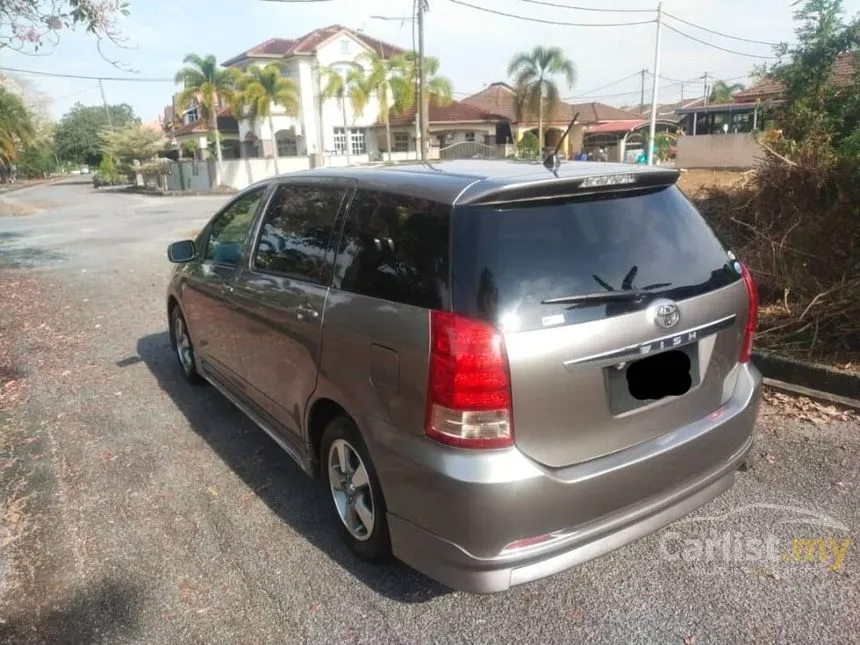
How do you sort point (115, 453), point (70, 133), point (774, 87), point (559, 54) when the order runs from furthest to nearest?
point (70, 133)
point (559, 54)
point (774, 87)
point (115, 453)

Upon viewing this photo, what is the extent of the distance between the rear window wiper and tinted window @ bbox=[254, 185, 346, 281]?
4.01 ft

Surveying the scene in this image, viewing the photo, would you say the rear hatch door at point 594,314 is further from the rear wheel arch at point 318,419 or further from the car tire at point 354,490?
the rear wheel arch at point 318,419

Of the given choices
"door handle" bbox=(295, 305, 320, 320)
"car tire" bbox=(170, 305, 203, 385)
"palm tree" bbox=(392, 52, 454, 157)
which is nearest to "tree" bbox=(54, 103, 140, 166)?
"palm tree" bbox=(392, 52, 454, 157)

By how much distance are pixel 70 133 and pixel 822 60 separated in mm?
94203

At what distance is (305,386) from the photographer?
306cm

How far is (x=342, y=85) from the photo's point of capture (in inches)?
1515

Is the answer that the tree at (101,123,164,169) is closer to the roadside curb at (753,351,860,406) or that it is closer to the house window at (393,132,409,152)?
the house window at (393,132,409,152)

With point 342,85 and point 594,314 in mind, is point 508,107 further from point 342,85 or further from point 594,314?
point 594,314

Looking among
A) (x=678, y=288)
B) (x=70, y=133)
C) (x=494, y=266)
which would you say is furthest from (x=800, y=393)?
(x=70, y=133)

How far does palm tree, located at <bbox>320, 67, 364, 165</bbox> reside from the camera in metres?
37.6

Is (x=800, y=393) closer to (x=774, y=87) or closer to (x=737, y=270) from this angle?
(x=737, y=270)

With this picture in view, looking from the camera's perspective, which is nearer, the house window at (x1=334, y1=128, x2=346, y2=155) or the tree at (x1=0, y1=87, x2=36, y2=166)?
the tree at (x1=0, y1=87, x2=36, y2=166)

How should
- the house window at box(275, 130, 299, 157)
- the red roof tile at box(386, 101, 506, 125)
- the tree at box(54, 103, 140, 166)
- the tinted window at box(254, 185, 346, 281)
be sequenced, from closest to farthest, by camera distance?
1. the tinted window at box(254, 185, 346, 281)
2. the red roof tile at box(386, 101, 506, 125)
3. the house window at box(275, 130, 299, 157)
4. the tree at box(54, 103, 140, 166)

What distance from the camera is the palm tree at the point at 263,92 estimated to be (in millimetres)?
35000
